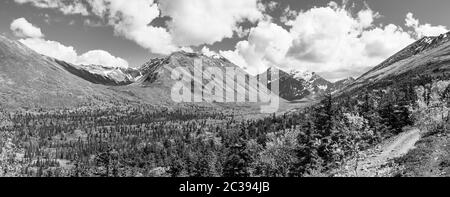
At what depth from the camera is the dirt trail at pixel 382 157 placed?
173 feet

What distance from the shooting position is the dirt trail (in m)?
52.9

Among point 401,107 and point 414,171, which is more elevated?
point 401,107

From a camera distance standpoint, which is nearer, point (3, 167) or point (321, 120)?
point (3, 167)

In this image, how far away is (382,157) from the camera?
60156mm

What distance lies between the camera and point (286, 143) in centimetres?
9019
